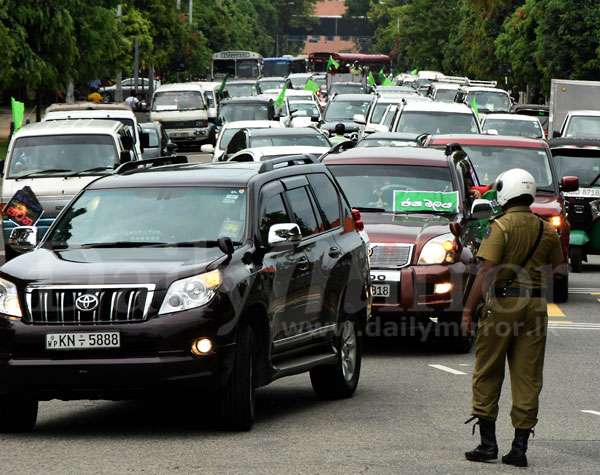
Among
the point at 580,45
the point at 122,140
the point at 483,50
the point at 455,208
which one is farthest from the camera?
the point at 483,50

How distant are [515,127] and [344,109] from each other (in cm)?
1390

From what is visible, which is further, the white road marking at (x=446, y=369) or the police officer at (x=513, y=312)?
the white road marking at (x=446, y=369)

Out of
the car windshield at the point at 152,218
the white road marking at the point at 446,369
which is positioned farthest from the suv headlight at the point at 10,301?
the white road marking at the point at 446,369

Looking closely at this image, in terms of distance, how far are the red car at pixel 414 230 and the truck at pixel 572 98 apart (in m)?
29.1

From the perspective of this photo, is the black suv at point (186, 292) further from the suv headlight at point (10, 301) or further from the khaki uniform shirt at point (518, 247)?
the khaki uniform shirt at point (518, 247)

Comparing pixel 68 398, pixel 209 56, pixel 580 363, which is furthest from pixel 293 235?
pixel 209 56

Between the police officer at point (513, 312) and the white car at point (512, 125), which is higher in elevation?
the police officer at point (513, 312)

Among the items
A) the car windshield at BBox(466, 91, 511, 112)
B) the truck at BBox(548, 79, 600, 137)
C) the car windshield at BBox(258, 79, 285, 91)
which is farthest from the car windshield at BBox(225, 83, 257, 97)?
the truck at BBox(548, 79, 600, 137)

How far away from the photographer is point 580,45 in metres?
58.5

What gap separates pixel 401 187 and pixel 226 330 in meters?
6.77

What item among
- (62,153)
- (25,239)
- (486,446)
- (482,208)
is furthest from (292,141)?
(486,446)

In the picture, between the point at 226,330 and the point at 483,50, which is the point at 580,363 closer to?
the point at 226,330

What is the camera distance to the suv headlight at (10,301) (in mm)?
9945

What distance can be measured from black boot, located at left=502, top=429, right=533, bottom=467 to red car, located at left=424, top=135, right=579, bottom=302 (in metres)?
10.7
